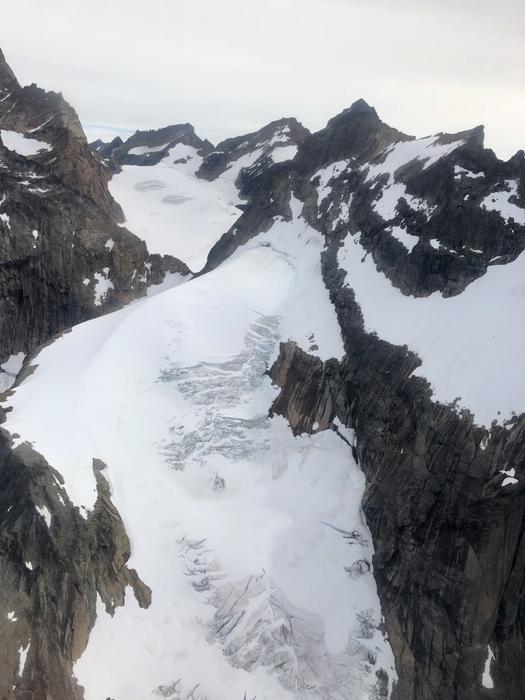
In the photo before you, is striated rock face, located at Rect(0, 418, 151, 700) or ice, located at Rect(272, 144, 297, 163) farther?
ice, located at Rect(272, 144, 297, 163)

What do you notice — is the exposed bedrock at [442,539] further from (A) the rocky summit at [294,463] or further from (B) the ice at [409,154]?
(B) the ice at [409,154]

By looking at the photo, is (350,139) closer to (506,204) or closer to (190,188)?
(506,204)

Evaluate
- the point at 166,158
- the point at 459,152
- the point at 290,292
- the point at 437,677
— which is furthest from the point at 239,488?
the point at 166,158

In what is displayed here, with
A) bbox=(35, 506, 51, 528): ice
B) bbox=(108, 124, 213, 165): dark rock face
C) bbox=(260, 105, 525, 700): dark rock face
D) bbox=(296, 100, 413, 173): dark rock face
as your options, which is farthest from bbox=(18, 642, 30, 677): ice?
bbox=(108, 124, 213, 165): dark rock face

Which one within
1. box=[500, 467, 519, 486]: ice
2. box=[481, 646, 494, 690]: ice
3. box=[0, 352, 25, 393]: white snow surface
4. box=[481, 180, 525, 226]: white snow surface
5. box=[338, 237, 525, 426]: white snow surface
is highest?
box=[481, 180, 525, 226]: white snow surface

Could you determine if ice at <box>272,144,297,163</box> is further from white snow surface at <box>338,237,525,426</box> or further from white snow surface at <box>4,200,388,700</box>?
white snow surface at <box>338,237,525,426</box>

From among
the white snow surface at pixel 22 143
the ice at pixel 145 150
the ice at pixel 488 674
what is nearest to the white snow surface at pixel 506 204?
the ice at pixel 488 674

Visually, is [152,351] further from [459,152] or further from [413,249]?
[459,152]
